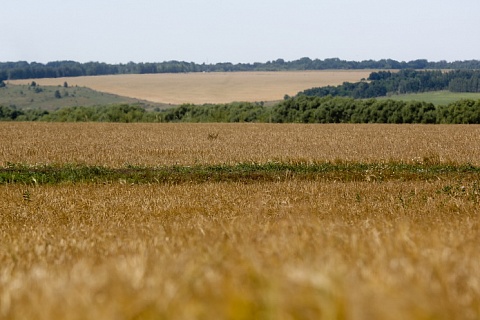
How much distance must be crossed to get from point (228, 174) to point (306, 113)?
7185 centimetres

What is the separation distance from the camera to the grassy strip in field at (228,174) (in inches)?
1089

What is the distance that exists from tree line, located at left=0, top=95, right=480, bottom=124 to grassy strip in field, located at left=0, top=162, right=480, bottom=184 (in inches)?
2356

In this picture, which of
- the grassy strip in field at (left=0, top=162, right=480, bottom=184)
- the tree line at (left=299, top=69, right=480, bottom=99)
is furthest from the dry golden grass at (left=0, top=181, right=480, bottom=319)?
the tree line at (left=299, top=69, right=480, bottom=99)

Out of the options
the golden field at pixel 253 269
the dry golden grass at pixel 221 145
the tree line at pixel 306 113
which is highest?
the golden field at pixel 253 269

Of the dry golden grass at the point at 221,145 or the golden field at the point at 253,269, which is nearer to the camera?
the golden field at the point at 253,269

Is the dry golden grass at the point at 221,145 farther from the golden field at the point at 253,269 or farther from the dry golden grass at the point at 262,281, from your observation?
the dry golden grass at the point at 262,281

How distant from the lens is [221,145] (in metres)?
47.8

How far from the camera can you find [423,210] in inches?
495

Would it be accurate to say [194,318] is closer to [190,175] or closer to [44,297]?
[44,297]

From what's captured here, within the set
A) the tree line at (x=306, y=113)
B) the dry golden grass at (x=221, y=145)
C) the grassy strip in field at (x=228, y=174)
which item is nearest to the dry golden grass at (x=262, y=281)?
the grassy strip in field at (x=228, y=174)

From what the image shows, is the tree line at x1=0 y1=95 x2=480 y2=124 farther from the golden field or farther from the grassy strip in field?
the golden field

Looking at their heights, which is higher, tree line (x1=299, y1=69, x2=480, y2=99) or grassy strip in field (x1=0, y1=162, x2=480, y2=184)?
grassy strip in field (x1=0, y1=162, x2=480, y2=184)

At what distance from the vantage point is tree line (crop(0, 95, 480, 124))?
92.6m

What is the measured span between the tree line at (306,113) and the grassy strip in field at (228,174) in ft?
196
